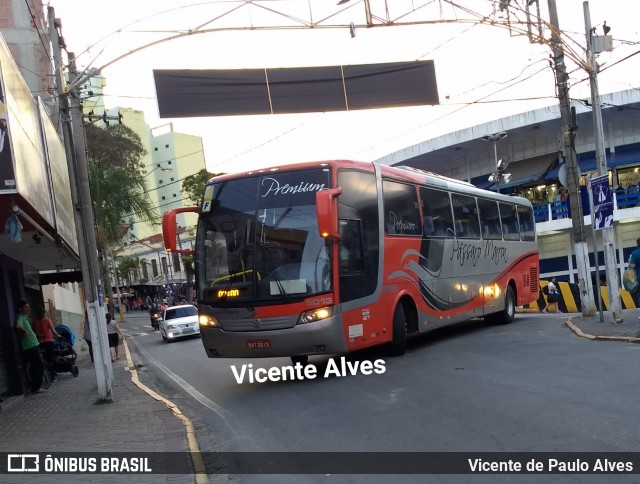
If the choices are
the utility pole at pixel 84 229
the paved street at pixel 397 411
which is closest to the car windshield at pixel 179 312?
the paved street at pixel 397 411

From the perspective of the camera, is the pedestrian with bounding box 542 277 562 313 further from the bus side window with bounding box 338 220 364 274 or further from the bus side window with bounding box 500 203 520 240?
the bus side window with bounding box 338 220 364 274

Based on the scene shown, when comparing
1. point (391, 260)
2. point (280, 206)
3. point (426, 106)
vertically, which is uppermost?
point (426, 106)

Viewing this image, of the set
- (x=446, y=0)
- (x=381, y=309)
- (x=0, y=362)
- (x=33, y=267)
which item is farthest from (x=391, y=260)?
(x=33, y=267)

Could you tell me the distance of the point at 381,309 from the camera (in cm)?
1073

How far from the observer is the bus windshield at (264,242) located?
31.1 feet

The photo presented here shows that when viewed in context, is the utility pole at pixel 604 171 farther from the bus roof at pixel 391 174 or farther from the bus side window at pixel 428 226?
the bus side window at pixel 428 226

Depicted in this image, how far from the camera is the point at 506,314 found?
663 inches

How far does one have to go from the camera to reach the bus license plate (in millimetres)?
9453

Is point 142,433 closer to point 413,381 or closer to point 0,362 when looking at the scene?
point 413,381

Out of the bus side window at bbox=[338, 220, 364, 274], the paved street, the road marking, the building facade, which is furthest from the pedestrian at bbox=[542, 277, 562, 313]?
the bus side window at bbox=[338, 220, 364, 274]

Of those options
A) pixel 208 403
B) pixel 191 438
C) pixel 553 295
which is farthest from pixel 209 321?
pixel 553 295

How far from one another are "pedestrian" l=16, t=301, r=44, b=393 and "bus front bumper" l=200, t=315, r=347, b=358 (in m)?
4.82

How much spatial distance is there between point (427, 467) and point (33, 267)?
13.7 m

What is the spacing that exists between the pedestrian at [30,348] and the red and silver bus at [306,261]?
4033 millimetres
